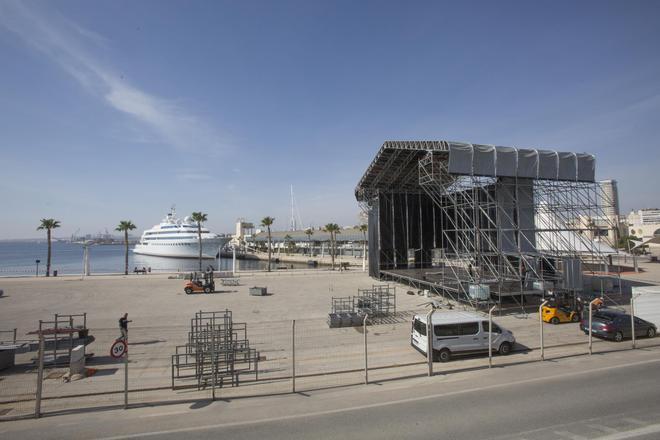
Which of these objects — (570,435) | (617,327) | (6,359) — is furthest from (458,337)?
(6,359)

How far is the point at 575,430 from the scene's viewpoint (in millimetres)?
7188

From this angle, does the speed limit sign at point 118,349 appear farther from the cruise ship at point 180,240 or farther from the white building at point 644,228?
the white building at point 644,228

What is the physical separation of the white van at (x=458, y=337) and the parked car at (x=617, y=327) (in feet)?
16.0

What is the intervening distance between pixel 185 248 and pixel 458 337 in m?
93.0

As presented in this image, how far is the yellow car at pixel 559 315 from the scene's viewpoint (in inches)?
744

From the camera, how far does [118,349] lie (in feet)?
28.8

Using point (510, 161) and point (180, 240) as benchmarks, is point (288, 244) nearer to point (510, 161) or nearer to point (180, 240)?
point (180, 240)

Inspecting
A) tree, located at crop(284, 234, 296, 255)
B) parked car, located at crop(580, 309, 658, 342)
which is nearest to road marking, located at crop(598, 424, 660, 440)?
parked car, located at crop(580, 309, 658, 342)

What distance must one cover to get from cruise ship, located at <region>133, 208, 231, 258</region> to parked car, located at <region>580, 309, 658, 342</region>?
299ft

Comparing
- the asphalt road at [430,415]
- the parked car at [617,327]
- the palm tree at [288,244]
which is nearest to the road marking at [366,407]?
the asphalt road at [430,415]

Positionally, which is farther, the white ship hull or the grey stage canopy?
the white ship hull

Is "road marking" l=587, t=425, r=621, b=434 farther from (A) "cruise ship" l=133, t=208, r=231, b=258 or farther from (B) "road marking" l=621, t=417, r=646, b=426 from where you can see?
(A) "cruise ship" l=133, t=208, r=231, b=258

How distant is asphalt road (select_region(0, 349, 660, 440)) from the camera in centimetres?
724

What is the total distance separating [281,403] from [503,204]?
2259 centimetres
